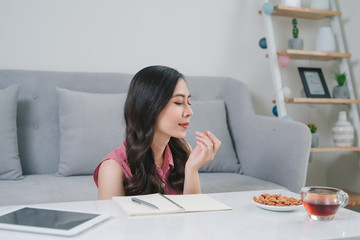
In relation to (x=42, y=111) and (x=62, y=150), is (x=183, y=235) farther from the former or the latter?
(x=42, y=111)

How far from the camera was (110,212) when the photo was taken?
875mm

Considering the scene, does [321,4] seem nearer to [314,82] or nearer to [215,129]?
[314,82]

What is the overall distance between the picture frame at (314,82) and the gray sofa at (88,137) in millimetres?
645

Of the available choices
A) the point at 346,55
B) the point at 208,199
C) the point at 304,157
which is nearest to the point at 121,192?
the point at 208,199

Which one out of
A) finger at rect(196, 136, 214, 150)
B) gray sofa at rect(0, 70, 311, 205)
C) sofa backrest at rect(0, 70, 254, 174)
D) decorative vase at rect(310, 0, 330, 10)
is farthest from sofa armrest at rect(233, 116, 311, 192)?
decorative vase at rect(310, 0, 330, 10)

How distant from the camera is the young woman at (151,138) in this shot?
125 cm

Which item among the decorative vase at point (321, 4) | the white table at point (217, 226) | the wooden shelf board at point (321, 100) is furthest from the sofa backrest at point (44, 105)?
the white table at point (217, 226)

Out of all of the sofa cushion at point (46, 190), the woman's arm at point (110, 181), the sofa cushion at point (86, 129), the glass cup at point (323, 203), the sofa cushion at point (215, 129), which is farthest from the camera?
the sofa cushion at point (215, 129)

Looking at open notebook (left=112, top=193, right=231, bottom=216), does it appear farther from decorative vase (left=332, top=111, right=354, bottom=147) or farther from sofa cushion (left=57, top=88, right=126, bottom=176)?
decorative vase (left=332, top=111, right=354, bottom=147)

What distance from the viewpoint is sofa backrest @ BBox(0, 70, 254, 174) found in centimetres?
201

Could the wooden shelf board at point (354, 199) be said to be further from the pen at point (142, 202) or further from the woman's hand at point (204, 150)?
the pen at point (142, 202)

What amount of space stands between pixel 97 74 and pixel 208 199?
4.77 feet

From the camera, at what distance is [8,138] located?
72.7 inches

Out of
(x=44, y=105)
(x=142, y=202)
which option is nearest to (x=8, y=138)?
(x=44, y=105)
